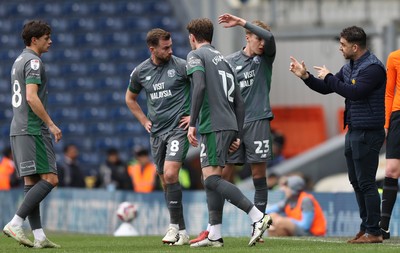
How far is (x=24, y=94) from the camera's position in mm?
11062

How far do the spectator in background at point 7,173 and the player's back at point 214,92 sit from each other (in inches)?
467

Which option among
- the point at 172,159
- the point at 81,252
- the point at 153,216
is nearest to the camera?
the point at 81,252

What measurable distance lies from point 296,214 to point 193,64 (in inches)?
219

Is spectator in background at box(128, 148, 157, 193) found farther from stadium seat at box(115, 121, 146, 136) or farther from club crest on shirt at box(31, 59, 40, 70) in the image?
club crest on shirt at box(31, 59, 40, 70)

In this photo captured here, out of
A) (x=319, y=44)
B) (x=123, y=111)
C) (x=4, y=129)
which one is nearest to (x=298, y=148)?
(x=319, y=44)

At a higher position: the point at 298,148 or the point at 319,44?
the point at 319,44

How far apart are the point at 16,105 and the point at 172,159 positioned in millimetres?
1608

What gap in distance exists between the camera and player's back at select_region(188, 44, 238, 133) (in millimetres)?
10727

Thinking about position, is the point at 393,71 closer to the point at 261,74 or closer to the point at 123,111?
the point at 261,74

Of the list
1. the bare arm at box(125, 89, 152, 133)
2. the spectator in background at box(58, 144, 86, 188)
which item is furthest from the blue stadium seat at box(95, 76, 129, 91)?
the bare arm at box(125, 89, 152, 133)

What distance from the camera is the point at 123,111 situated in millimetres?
26766

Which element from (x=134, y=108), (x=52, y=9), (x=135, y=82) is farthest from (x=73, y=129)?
(x=135, y=82)

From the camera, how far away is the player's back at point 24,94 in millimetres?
11000

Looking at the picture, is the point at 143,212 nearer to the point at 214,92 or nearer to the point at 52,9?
the point at 214,92
